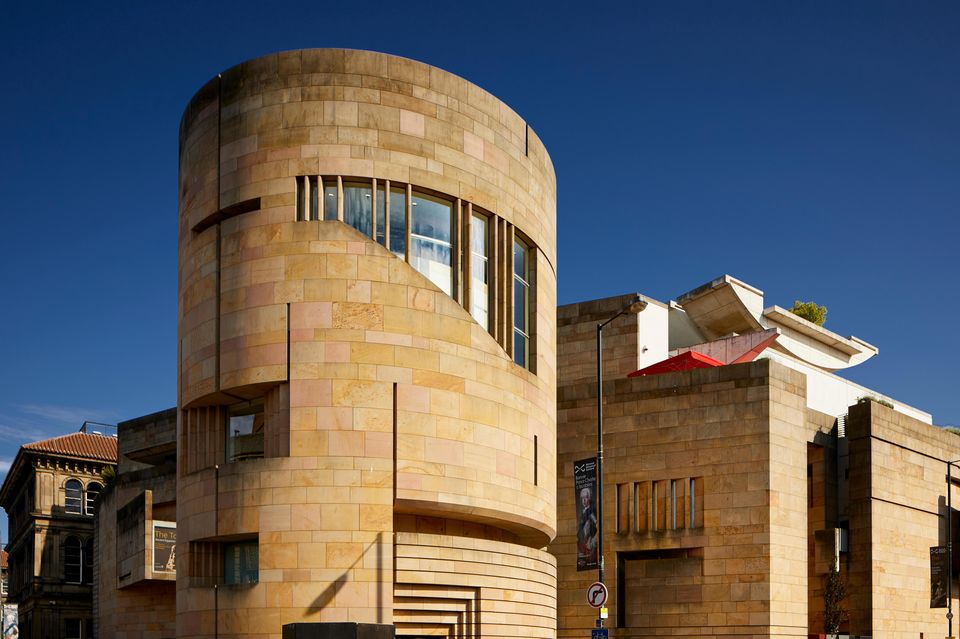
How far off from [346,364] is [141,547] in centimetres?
1705

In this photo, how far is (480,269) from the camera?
101 ft

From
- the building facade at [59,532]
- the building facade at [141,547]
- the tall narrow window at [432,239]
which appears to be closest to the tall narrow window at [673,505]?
the tall narrow window at [432,239]

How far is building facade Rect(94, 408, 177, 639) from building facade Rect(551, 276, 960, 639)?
14.1 m

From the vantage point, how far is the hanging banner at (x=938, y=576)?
48.4 m

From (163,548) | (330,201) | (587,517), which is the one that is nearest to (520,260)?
(330,201)

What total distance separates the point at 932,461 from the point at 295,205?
3416cm

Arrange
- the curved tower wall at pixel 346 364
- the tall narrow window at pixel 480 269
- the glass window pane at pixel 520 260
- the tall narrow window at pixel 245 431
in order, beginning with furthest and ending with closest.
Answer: the glass window pane at pixel 520 260, the tall narrow window at pixel 480 269, the tall narrow window at pixel 245 431, the curved tower wall at pixel 346 364

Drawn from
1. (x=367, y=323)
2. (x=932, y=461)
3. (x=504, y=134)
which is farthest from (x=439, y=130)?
(x=932, y=461)

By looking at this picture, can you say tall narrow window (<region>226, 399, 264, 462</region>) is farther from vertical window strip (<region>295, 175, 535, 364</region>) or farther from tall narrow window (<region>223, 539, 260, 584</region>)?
vertical window strip (<region>295, 175, 535, 364</region>)

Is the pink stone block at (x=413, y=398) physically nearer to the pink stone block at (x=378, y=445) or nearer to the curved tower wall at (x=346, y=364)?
the curved tower wall at (x=346, y=364)

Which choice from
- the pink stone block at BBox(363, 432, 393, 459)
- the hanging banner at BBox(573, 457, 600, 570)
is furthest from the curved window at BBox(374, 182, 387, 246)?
the hanging banner at BBox(573, 457, 600, 570)

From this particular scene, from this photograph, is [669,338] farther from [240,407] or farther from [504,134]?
[240,407]

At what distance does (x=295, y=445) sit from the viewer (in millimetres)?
27031

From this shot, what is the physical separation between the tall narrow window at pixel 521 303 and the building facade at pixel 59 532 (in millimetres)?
57809
